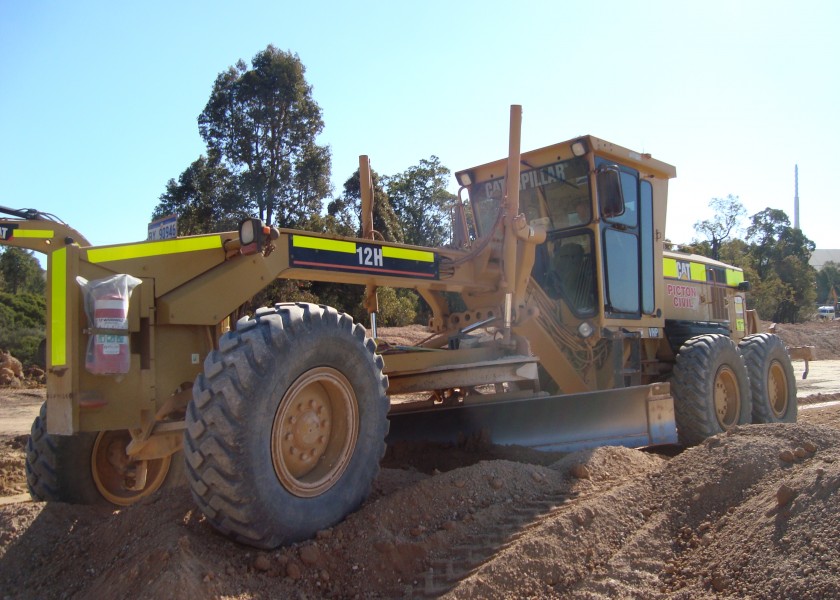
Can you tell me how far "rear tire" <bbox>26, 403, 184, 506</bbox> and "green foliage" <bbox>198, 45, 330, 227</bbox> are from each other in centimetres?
1493

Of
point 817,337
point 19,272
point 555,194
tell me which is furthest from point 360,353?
point 817,337

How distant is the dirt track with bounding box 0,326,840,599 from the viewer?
3.03m

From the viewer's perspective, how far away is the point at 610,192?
6711 mm

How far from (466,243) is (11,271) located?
1235 inches

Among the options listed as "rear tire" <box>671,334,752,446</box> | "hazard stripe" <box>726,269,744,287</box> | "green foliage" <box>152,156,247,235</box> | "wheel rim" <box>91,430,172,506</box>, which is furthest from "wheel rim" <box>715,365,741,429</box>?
"green foliage" <box>152,156,247,235</box>

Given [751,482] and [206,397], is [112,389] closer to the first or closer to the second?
[206,397]

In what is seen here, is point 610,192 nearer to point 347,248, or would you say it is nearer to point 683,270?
point 683,270

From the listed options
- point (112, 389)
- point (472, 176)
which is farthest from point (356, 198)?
point (112, 389)

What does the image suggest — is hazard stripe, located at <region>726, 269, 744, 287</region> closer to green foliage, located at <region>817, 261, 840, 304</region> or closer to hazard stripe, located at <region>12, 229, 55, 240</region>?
hazard stripe, located at <region>12, 229, 55, 240</region>

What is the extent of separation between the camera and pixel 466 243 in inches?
282

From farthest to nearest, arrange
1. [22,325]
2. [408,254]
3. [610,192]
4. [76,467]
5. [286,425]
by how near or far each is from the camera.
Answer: [22,325] → [610,192] → [408,254] → [76,467] → [286,425]

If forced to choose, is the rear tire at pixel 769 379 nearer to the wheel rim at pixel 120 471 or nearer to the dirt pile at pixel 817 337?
the wheel rim at pixel 120 471

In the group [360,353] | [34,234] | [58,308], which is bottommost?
[360,353]

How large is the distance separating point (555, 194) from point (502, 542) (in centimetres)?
428
